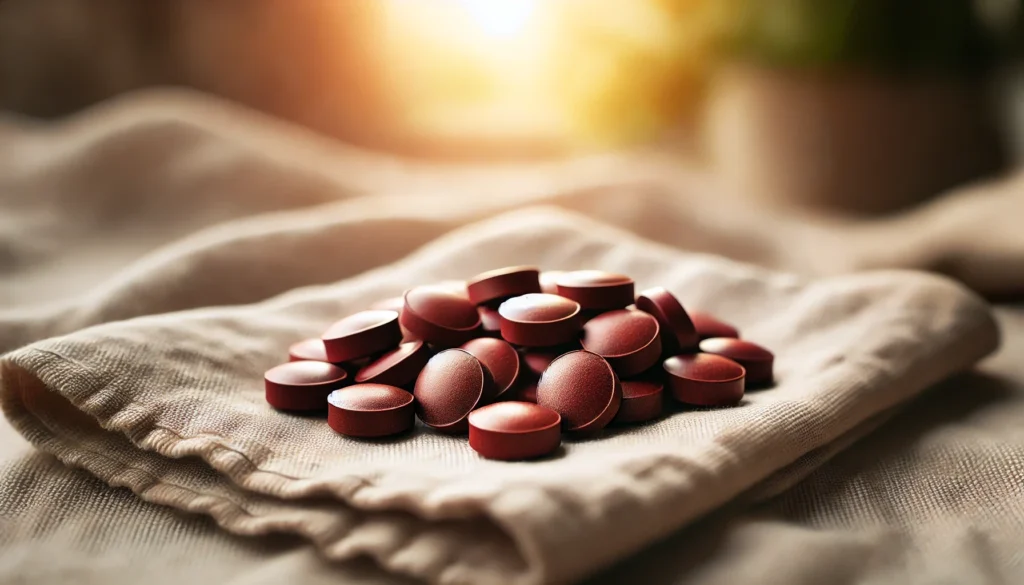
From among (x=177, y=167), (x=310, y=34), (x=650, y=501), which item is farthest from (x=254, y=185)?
(x=650, y=501)

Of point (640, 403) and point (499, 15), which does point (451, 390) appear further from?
point (499, 15)

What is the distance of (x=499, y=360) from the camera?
777 millimetres

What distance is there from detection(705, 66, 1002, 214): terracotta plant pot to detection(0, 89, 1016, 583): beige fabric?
0.14 meters

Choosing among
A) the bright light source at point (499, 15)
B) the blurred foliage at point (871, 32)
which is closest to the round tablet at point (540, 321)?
the blurred foliage at point (871, 32)

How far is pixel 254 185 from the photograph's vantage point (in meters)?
1.47

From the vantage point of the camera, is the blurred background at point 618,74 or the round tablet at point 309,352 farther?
the blurred background at point 618,74

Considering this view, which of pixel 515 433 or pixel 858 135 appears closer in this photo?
pixel 515 433

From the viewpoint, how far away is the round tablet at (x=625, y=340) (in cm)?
77

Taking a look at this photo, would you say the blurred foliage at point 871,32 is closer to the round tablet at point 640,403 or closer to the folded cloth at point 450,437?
the folded cloth at point 450,437

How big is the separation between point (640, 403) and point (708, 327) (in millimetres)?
189

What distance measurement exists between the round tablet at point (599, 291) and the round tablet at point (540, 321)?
1.0 inches

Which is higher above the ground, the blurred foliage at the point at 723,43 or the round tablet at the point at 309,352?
the blurred foliage at the point at 723,43

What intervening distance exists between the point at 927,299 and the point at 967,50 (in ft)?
3.32

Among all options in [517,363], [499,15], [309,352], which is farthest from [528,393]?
[499,15]
